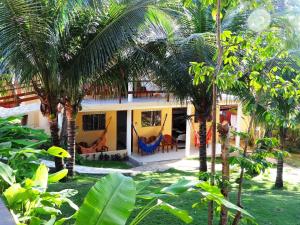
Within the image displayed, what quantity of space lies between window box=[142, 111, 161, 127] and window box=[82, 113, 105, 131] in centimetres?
211

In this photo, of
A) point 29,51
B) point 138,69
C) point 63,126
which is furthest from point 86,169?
point 29,51

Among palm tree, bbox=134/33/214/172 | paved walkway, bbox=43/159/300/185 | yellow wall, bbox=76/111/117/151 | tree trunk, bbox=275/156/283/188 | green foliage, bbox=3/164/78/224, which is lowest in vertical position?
paved walkway, bbox=43/159/300/185

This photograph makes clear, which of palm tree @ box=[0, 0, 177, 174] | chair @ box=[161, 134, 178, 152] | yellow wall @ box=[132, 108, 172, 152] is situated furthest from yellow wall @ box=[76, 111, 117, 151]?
palm tree @ box=[0, 0, 177, 174]

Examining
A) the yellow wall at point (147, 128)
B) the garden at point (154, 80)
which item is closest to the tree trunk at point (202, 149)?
the garden at point (154, 80)

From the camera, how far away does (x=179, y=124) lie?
883 inches

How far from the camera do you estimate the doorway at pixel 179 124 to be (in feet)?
70.6

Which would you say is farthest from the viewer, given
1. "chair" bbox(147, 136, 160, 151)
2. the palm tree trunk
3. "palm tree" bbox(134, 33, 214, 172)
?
"chair" bbox(147, 136, 160, 151)

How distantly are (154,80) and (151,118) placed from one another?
9688 millimetres

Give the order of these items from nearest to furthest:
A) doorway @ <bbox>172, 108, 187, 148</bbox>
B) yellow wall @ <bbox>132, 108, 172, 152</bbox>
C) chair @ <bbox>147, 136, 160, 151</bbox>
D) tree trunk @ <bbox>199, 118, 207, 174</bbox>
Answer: tree trunk @ <bbox>199, 118, 207, 174</bbox> → chair @ <bbox>147, 136, 160, 151</bbox> → yellow wall @ <bbox>132, 108, 172, 152</bbox> → doorway @ <bbox>172, 108, 187, 148</bbox>

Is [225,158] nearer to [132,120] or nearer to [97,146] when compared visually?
[97,146]

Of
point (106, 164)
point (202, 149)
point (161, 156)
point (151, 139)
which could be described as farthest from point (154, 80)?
point (151, 139)

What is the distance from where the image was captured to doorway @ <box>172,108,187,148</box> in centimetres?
2151

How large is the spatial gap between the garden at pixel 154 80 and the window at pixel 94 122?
25.4ft

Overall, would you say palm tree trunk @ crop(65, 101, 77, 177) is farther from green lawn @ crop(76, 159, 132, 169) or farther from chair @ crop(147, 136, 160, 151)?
chair @ crop(147, 136, 160, 151)
